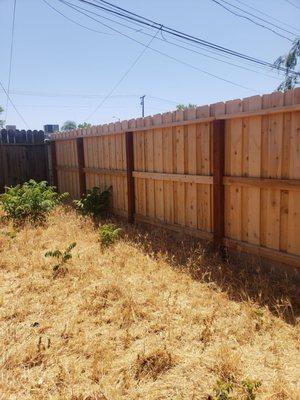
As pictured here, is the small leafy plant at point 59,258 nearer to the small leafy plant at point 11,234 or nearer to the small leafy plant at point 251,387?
the small leafy plant at point 11,234

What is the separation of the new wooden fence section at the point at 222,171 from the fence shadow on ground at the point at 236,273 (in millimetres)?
191

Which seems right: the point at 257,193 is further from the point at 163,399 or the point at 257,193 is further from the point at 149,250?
the point at 163,399

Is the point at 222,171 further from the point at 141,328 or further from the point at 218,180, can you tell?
the point at 141,328

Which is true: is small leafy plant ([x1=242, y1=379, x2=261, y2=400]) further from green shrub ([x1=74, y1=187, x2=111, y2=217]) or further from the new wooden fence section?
green shrub ([x1=74, y1=187, x2=111, y2=217])

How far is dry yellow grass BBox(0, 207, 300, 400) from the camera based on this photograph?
2.62 meters

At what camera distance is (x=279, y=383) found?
2.51 metres

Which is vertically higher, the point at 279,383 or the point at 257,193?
the point at 257,193

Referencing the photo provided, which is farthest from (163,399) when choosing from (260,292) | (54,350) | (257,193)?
(257,193)

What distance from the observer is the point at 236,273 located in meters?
4.60

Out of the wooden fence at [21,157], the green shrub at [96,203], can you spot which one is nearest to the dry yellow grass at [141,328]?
the green shrub at [96,203]

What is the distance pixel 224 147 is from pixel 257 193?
0.81 meters

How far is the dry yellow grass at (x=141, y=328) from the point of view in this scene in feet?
8.60

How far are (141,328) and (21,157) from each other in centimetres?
927

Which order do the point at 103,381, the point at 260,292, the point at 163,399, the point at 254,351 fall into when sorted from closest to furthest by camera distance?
the point at 163,399, the point at 103,381, the point at 254,351, the point at 260,292
